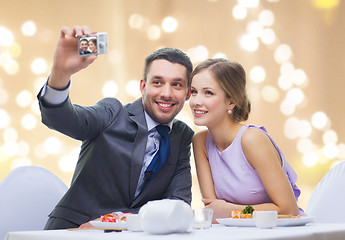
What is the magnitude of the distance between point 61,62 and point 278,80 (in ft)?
6.05

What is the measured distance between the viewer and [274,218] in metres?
1.01

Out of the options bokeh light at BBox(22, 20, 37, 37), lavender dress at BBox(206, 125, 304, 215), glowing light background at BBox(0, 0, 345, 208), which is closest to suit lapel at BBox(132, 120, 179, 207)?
lavender dress at BBox(206, 125, 304, 215)

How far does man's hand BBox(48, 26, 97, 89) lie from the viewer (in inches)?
50.5

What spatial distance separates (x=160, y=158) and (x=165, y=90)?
0.23 metres

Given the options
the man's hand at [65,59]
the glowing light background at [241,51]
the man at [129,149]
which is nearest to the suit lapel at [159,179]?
the man at [129,149]

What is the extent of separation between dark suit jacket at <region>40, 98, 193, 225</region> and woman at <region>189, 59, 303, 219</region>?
0.14 meters

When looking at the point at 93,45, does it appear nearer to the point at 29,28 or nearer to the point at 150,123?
the point at 150,123

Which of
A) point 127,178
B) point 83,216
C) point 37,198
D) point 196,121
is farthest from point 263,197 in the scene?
point 37,198

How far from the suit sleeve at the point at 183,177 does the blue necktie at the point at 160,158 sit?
96mm

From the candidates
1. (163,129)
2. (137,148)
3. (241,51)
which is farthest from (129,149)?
(241,51)

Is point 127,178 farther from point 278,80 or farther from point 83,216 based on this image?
point 278,80

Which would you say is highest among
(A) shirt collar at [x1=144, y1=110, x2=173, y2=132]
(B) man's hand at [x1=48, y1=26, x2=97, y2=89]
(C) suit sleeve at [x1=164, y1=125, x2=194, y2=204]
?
(B) man's hand at [x1=48, y1=26, x2=97, y2=89]

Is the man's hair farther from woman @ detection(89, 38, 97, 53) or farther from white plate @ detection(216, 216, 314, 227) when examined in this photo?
white plate @ detection(216, 216, 314, 227)

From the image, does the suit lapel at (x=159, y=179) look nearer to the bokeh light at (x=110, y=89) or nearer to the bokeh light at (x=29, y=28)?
the bokeh light at (x=110, y=89)
